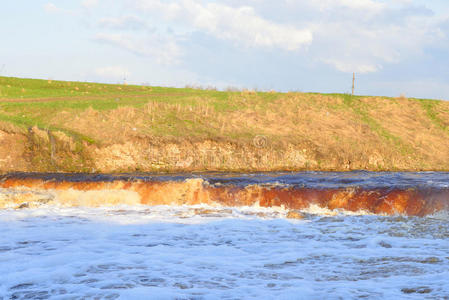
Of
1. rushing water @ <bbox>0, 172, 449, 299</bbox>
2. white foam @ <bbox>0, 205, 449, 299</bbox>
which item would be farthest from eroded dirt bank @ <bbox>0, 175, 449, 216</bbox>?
white foam @ <bbox>0, 205, 449, 299</bbox>

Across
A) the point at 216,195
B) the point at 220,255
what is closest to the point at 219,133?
the point at 216,195

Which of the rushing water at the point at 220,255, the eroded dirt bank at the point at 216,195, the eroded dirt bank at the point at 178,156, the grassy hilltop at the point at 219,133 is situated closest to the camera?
the rushing water at the point at 220,255

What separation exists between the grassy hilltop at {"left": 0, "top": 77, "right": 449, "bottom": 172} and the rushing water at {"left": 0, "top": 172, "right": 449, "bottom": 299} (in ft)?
27.9

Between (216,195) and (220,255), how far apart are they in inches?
280

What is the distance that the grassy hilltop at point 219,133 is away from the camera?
826 inches

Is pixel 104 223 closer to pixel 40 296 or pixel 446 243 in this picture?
pixel 40 296

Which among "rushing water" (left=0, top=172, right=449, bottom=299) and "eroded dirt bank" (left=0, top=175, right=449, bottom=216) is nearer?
"rushing water" (left=0, top=172, right=449, bottom=299)

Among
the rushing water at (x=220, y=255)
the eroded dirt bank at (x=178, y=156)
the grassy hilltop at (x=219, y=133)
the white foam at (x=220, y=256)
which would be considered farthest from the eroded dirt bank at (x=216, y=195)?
the grassy hilltop at (x=219, y=133)

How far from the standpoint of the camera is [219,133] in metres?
24.4

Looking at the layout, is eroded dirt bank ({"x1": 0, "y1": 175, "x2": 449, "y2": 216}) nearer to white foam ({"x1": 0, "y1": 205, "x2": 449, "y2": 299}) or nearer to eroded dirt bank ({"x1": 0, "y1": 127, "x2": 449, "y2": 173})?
white foam ({"x1": 0, "y1": 205, "x2": 449, "y2": 299})

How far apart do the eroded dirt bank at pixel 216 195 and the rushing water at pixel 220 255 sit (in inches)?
34.7

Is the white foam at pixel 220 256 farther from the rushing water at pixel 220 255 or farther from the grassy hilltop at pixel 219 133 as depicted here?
the grassy hilltop at pixel 219 133

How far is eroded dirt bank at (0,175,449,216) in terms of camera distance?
520 inches

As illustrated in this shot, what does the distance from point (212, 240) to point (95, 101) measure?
69.3 ft
